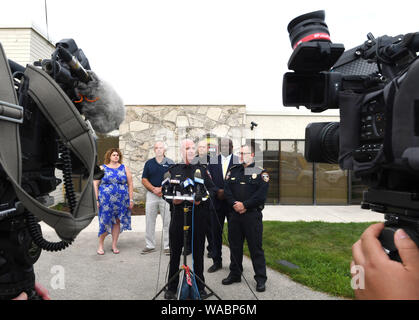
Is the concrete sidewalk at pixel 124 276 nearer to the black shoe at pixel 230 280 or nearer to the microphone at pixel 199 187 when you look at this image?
the black shoe at pixel 230 280

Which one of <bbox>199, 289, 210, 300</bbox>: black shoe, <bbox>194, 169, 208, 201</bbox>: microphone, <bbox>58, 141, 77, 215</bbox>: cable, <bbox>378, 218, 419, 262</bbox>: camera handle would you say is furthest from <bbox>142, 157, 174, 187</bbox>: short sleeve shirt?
<bbox>378, 218, 419, 262</bbox>: camera handle

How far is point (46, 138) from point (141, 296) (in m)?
2.88

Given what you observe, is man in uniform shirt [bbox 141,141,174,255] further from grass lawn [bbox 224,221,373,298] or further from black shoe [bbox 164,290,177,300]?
black shoe [bbox 164,290,177,300]

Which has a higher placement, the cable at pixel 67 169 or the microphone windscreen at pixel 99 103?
the microphone windscreen at pixel 99 103

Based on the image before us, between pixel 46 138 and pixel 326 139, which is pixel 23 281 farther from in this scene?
pixel 326 139

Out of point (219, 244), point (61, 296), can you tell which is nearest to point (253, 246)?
point (219, 244)

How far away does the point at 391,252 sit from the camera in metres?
1.01

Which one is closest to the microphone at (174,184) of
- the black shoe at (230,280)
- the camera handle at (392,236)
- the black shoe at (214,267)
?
the black shoe at (230,280)

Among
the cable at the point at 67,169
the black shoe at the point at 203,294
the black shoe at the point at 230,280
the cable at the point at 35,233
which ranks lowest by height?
the black shoe at the point at 230,280

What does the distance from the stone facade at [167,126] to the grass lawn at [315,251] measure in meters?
3.65

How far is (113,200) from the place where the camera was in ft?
17.0

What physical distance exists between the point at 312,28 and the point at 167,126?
8184mm

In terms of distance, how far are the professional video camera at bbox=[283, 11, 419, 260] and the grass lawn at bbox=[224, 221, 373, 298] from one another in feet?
9.11

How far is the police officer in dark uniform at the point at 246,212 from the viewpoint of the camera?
158 inches
